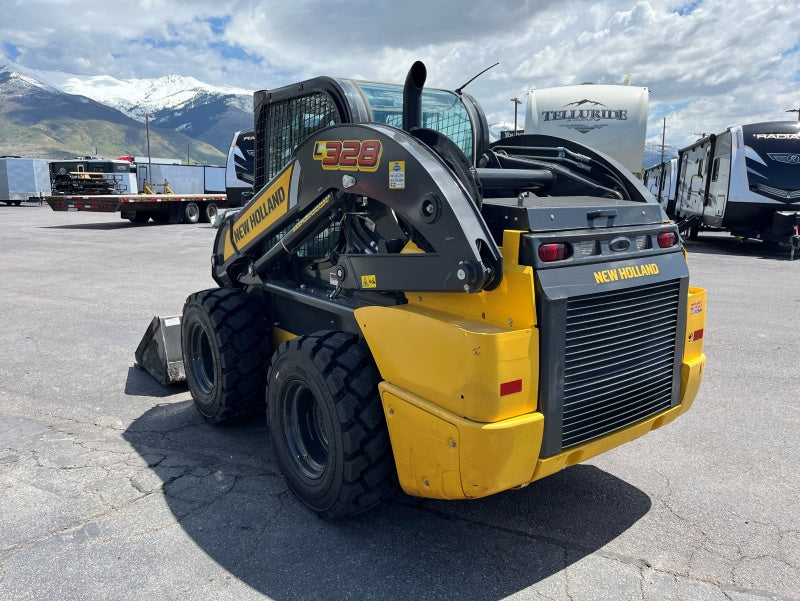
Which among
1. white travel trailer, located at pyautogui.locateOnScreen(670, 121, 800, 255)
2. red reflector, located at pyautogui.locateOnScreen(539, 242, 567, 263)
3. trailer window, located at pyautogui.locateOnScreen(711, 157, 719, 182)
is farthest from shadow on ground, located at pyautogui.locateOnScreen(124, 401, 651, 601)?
trailer window, located at pyautogui.locateOnScreen(711, 157, 719, 182)

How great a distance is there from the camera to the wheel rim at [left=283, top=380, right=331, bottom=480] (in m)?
3.36

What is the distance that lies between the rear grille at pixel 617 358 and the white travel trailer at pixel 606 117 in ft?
28.6

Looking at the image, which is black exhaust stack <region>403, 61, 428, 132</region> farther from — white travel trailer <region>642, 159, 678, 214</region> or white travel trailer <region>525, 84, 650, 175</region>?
white travel trailer <region>642, 159, 678, 214</region>

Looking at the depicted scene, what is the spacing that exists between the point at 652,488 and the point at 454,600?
1.54m

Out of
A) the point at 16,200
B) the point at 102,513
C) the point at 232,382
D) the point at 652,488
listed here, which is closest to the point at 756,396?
the point at 652,488

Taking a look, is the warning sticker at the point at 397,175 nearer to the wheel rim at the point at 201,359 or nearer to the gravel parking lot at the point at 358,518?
the gravel parking lot at the point at 358,518

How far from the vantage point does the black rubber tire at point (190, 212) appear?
73.8 ft

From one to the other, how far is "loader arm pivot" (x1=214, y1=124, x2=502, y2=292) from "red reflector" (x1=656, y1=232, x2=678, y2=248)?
1.01 m

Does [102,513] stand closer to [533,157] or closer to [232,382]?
[232,382]

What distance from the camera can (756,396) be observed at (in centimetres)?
506

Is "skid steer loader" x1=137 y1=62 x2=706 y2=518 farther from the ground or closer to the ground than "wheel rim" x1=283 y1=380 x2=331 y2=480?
farther from the ground

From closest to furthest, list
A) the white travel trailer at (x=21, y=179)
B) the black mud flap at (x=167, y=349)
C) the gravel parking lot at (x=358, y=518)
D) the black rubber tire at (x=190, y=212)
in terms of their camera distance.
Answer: the gravel parking lot at (x=358, y=518) → the black mud flap at (x=167, y=349) → the black rubber tire at (x=190, y=212) → the white travel trailer at (x=21, y=179)

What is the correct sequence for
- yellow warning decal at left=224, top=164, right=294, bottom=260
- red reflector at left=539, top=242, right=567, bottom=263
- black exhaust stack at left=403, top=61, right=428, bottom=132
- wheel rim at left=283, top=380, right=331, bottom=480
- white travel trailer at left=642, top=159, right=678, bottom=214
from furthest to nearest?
1. white travel trailer at left=642, top=159, right=678, bottom=214
2. yellow warning decal at left=224, top=164, right=294, bottom=260
3. wheel rim at left=283, top=380, right=331, bottom=480
4. black exhaust stack at left=403, top=61, right=428, bottom=132
5. red reflector at left=539, top=242, right=567, bottom=263

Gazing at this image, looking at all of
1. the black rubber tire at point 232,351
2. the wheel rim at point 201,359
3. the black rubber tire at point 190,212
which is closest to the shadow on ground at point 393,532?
the black rubber tire at point 232,351
